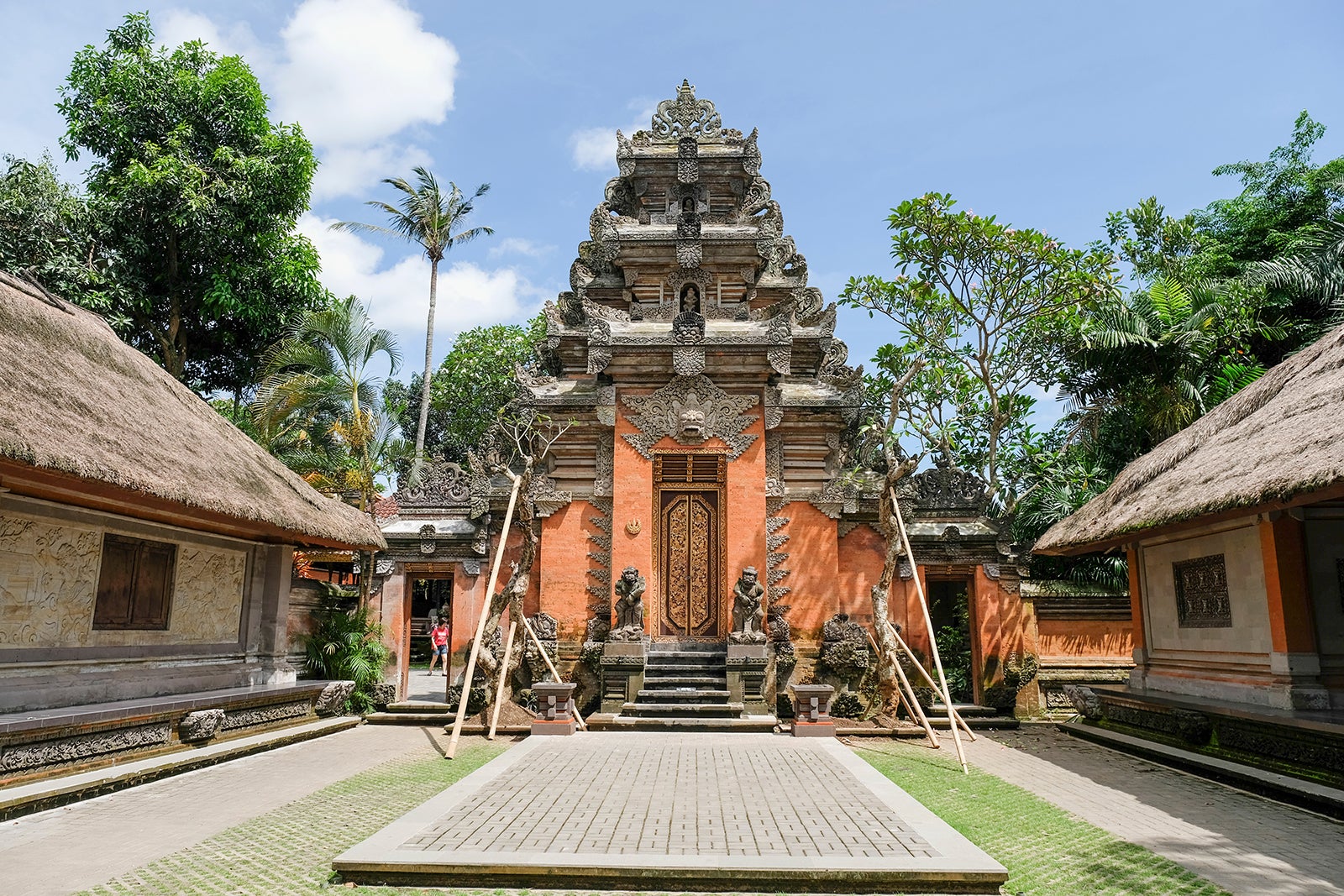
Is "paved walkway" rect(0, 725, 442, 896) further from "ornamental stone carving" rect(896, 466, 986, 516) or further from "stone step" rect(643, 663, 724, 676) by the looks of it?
"ornamental stone carving" rect(896, 466, 986, 516)

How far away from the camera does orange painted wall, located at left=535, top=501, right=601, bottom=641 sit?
12.8 m

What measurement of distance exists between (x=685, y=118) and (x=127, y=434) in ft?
37.2

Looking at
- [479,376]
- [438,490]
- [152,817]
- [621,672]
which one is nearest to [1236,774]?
[621,672]

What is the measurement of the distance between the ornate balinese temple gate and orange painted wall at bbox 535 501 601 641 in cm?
3

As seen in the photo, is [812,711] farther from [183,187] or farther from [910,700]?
[183,187]

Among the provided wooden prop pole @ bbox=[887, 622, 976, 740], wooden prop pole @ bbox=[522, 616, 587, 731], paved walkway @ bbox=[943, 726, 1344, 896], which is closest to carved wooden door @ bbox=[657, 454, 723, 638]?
wooden prop pole @ bbox=[522, 616, 587, 731]

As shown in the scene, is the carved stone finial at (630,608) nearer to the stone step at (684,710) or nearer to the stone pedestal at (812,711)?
the stone step at (684,710)

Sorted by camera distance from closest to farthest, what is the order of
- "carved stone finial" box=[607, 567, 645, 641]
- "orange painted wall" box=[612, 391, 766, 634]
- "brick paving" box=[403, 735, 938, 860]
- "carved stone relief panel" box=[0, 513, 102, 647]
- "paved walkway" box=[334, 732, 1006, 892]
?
1. "paved walkway" box=[334, 732, 1006, 892]
2. "brick paving" box=[403, 735, 938, 860]
3. "carved stone relief panel" box=[0, 513, 102, 647]
4. "carved stone finial" box=[607, 567, 645, 641]
5. "orange painted wall" box=[612, 391, 766, 634]

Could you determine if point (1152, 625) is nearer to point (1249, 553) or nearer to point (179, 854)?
point (1249, 553)

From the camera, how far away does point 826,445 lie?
1336 cm

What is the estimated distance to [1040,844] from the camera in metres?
5.86

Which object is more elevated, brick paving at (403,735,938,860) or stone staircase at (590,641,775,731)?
stone staircase at (590,641,775,731)

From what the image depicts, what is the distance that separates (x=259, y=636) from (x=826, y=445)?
9031 millimetres

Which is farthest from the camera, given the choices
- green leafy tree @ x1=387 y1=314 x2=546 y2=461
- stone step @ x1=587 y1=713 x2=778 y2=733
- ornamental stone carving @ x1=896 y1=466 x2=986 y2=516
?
green leafy tree @ x1=387 y1=314 x2=546 y2=461
